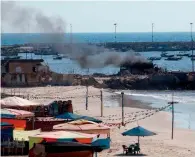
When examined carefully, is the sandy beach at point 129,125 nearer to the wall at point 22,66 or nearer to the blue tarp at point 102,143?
the blue tarp at point 102,143

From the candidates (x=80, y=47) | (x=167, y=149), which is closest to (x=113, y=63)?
(x=80, y=47)

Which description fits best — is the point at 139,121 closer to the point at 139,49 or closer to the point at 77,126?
the point at 77,126

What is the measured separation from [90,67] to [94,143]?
220 ft

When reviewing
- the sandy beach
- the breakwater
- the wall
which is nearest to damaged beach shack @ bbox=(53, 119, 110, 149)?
the sandy beach

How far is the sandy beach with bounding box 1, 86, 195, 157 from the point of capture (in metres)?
22.6

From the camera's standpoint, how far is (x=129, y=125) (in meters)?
31.0

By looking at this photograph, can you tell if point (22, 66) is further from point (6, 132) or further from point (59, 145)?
point (59, 145)

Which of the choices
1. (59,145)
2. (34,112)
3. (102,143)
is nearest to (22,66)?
(34,112)

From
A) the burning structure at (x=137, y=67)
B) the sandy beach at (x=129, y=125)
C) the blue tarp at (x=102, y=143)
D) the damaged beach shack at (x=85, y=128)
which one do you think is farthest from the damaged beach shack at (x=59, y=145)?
the burning structure at (x=137, y=67)

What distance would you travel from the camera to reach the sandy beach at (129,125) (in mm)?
22609

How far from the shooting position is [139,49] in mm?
150125

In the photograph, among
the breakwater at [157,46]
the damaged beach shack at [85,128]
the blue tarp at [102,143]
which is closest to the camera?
the blue tarp at [102,143]

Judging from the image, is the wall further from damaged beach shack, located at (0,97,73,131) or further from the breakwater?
the breakwater

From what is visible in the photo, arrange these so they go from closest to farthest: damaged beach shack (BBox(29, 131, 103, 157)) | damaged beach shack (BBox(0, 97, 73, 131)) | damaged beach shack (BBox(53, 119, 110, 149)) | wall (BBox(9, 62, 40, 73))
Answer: damaged beach shack (BBox(29, 131, 103, 157)) < damaged beach shack (BBox(53, 119, 110, 149)) < damaged beach shack (BBox(0, 97, 73, 131)) < wall (BBox(9, 62, 40, 73))
